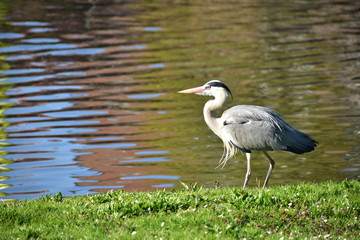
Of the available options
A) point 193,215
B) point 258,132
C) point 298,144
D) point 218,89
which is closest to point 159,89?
point 218,89

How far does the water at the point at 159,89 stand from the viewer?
571 inches

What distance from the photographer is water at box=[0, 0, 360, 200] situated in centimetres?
1450

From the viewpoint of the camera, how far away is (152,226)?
8.13m

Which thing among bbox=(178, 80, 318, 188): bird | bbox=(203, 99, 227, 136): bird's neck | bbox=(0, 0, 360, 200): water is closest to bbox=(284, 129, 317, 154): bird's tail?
bbox=(178, 80, 318, 188): bird

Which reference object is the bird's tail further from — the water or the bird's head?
the water

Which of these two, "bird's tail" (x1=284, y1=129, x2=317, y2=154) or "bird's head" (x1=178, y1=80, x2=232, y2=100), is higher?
"bird's head" (x1=178, y1=80, x2=232, y2=100)

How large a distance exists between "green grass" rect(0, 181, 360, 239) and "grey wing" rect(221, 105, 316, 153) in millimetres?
1537

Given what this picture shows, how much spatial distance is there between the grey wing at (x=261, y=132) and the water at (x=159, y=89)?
89.5 inches

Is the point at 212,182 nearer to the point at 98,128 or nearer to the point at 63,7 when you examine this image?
the point at 98,128

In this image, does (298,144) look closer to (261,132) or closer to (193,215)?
(261,132)

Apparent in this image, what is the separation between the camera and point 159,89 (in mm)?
21281

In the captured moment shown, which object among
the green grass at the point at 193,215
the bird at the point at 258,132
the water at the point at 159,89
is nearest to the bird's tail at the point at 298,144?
the bird at the point at 258,132

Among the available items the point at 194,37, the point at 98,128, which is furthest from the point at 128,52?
the point at 98,128

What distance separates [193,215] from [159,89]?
13.0 m
